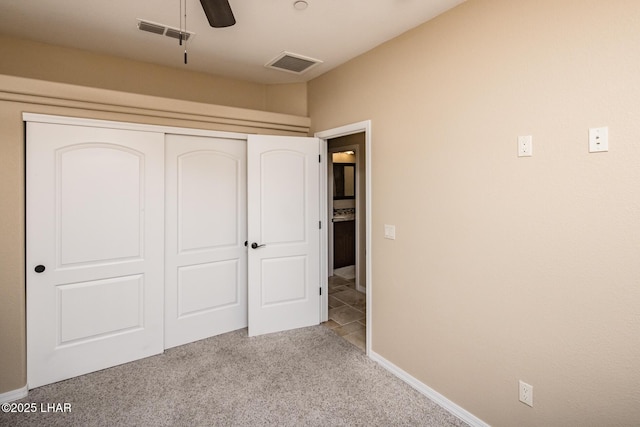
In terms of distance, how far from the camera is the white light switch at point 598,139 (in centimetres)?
142

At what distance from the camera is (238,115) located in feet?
10.2

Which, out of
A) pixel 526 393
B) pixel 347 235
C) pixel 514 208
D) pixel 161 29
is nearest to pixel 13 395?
pixel 161 29

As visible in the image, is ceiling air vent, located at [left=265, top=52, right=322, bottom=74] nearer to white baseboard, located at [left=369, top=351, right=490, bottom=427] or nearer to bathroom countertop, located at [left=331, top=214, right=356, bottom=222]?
bathroom countertop, located at [left=331, top=214, right=356, bottom=222]

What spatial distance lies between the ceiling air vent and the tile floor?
2.74 m

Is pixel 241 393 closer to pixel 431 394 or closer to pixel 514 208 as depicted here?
pixel 431 394

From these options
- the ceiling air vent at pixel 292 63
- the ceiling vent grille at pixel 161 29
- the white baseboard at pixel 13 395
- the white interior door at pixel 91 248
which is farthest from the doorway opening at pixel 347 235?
the white baseboard at pixel 13 395

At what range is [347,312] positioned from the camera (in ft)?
12.5

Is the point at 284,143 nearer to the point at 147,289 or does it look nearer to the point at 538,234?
the point at 147,289

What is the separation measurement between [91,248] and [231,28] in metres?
2.07

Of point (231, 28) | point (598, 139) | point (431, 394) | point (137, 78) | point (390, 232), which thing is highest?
point (231, 28)

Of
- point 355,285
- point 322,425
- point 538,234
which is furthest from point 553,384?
point 355,285

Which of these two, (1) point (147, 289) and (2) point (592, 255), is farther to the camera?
(1) point (147, 289)

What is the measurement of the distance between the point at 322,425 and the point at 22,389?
2168mm

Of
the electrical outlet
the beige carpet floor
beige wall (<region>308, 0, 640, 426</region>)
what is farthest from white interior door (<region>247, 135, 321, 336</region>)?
the electrical outlet
